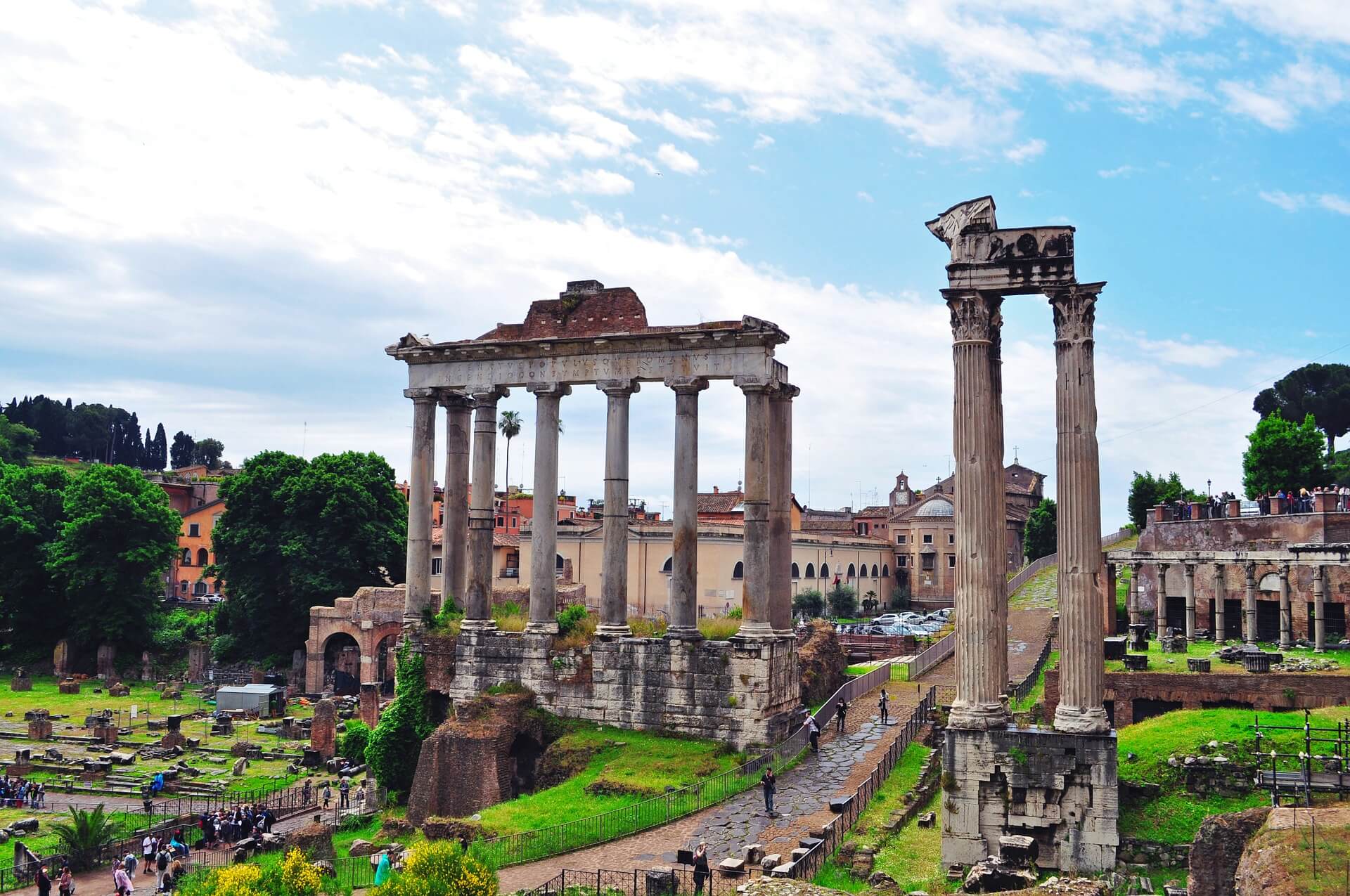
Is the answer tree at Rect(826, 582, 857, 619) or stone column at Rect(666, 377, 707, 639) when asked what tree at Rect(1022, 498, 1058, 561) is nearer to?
tree at Rect(826, 582, 857, 619)

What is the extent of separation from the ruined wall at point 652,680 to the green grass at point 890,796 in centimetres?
320

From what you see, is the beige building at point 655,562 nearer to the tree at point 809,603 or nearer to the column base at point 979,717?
the tree at point 809,603

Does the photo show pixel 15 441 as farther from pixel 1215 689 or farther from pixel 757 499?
pixel 1215 689

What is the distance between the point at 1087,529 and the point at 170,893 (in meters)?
18.9

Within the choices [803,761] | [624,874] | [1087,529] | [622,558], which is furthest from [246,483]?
[1087,529]

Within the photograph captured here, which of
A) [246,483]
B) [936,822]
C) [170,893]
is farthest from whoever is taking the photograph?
[246,483]

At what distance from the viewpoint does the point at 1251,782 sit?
1823 cm

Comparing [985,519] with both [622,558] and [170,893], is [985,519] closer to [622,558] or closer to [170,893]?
[622,558]

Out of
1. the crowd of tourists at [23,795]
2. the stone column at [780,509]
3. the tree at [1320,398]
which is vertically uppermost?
the tree at [1320,398]

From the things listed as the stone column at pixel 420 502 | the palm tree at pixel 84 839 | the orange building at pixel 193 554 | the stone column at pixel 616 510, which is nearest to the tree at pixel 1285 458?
the stone column at pixel 616 510

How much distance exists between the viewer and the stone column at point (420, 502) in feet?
99.5

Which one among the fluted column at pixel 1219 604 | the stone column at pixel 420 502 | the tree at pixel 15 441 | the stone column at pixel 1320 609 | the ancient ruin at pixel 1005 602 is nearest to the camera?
the ancient ruin at pixel 1005 602

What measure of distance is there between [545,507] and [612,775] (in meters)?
7.83

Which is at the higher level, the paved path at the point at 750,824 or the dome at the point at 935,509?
the dome at the point at 935,509
